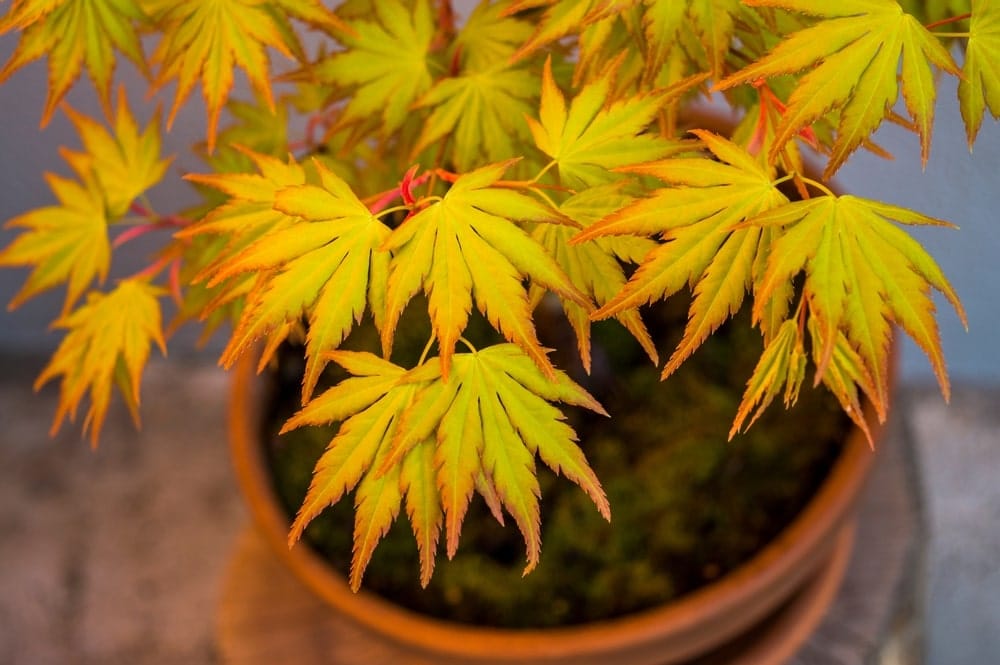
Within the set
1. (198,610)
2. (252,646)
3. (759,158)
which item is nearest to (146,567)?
(198,610)

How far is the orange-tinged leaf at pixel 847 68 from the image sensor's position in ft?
1.25

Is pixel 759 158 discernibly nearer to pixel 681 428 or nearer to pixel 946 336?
pixel 681 428

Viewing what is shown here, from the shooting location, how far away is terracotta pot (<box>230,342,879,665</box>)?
615 millimetres

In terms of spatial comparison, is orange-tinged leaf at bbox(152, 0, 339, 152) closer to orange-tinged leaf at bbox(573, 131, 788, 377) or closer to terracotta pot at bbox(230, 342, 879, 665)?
orange-tinged leaf at bbox(573, 131, 788, 377)

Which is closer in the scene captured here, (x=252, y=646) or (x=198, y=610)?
(x=252, y=646)

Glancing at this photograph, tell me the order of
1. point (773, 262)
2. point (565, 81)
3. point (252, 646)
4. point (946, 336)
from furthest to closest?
point (946, 336)
point (252, 646)
point (565, 81)
point (773, 262)

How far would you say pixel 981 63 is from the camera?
403 millimetres

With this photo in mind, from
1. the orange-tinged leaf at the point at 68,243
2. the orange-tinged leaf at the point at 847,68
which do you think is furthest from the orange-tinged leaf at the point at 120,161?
the orange-tinged leaf at the point at 847,68

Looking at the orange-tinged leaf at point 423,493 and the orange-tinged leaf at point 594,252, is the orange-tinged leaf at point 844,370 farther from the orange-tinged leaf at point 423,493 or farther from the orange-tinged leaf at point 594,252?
the orange-tinged leaf at point 423,493

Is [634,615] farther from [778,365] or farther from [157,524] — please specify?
[157,524]

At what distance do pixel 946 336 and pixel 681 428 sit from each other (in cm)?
49

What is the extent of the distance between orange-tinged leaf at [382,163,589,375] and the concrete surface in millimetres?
875

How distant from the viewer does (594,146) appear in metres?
0.44

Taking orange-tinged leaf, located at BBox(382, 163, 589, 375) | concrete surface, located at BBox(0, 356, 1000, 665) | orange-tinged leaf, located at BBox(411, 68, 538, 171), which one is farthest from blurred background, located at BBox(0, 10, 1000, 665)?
orange-tinged leaf, located at BBox(382, 163, 589, 375)
